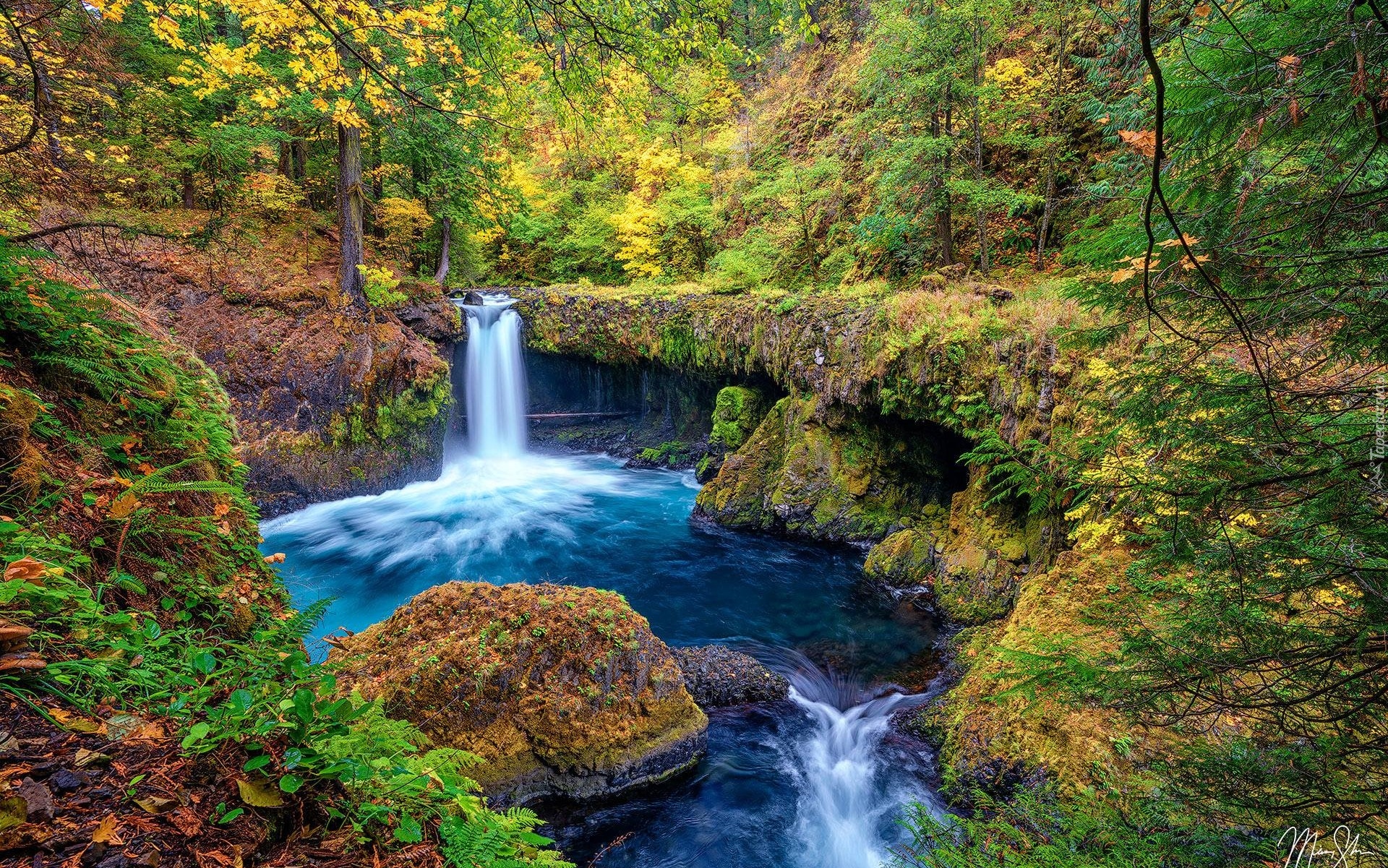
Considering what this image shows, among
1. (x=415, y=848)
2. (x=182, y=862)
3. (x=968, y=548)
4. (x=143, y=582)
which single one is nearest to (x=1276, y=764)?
(x=415, y=848)

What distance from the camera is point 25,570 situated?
1.91 metres

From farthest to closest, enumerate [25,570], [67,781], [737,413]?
[737,413], [25,570], [67,781]

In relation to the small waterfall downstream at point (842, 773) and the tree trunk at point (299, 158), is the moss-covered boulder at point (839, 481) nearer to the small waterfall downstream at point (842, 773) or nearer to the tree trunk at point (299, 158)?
the small waterfall downstream at point (842, 773)

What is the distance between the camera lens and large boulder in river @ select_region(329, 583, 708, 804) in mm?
4543

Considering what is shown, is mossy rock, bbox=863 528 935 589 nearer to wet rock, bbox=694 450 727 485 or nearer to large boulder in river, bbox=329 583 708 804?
large boulder in river, bbox=329 583 708 804

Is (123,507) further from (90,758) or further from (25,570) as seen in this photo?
(90,758)

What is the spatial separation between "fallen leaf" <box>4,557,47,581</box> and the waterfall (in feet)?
47.3

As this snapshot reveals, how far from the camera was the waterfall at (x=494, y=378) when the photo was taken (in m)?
15.8

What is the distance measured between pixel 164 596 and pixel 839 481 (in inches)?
369

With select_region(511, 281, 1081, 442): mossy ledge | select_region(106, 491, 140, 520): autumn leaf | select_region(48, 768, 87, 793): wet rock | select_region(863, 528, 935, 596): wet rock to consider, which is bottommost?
select_region(863, 528, 935, 596): wet rock

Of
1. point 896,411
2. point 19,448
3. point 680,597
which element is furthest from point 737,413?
point 19,448

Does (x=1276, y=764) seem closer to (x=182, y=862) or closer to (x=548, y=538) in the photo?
→ (x=182, y=862)

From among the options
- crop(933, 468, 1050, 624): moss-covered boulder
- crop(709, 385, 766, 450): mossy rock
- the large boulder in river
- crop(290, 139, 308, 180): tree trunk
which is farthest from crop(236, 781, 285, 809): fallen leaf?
crop(290, 139, 308, 180): tree trunk

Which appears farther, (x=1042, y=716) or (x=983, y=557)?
(x=983, y=557)
